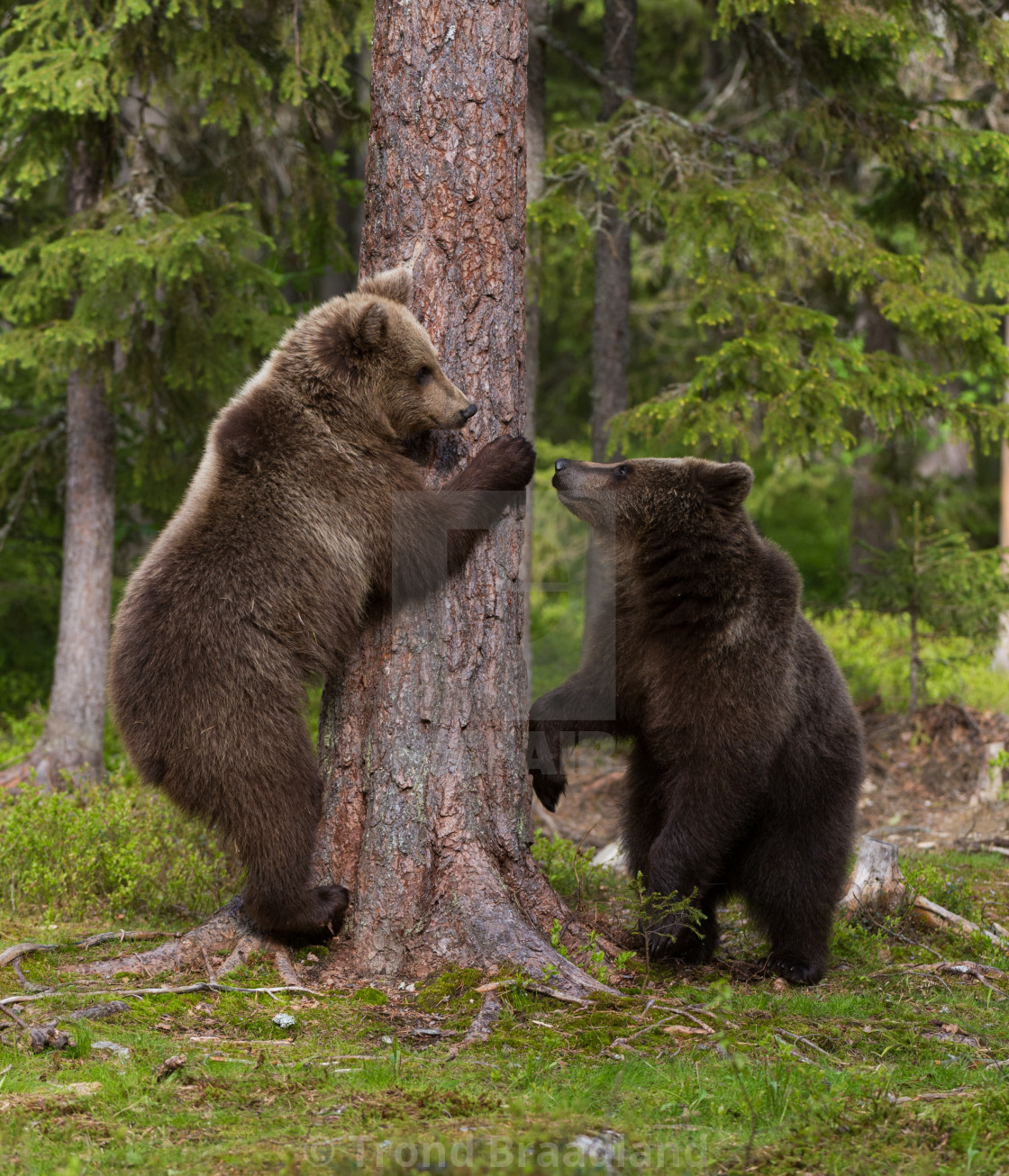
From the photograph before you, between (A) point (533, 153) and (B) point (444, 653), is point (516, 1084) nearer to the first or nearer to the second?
(B) point (444, 653)

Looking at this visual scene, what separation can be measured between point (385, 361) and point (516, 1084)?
278 centimetres

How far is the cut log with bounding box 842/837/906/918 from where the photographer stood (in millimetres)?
5961

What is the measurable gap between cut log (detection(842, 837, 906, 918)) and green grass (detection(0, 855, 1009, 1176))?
1173mm

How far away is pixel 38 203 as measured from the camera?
1077 centimetres

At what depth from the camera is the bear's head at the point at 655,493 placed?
535 cm

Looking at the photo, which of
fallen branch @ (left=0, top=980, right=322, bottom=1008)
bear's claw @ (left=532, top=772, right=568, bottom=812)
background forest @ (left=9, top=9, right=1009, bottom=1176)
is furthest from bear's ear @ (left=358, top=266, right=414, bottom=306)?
fallen branch @ (left=0, top=980, right=322, bottom=1008)

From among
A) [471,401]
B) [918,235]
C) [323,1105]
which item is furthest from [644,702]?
[918,235]

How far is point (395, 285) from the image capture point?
4758 millimetres

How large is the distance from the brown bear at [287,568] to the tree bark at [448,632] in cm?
13

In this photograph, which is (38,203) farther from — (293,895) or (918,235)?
(293,895)

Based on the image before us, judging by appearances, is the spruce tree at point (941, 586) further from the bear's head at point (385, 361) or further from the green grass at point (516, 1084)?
the bear's head at point (385, 361)

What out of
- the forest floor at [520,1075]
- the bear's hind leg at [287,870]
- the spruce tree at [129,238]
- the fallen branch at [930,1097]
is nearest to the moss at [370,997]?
the forest floor at [520,1075]

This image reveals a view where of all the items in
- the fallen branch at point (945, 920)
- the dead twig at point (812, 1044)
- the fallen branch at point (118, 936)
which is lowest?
the fallen branch at point (118, 936)

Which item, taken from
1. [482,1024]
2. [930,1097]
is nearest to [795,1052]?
[930,1097]
